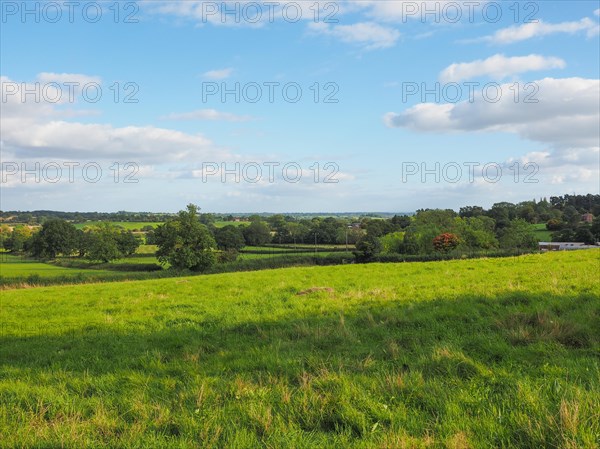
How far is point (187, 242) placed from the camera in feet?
207

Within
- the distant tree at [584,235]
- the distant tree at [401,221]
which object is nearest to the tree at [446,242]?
the distant tree at [584,235]

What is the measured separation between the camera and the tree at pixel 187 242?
203 feet

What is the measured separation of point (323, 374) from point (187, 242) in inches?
2326

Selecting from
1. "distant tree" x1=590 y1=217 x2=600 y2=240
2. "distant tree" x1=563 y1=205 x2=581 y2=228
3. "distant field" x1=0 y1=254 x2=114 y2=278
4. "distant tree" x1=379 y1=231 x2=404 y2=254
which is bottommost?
"distant field" x1=0 y1=254 x2=114 y2=278

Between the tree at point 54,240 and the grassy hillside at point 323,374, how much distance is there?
101 meters

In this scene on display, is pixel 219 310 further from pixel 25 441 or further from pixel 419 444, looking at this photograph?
pixel 419 444

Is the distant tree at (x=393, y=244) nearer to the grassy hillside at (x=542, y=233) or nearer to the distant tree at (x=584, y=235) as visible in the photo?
the grassy hillside at (x=542, y=233)

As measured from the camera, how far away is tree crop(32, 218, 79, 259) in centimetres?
10147

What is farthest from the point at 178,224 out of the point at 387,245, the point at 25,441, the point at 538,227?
the point at 538,227

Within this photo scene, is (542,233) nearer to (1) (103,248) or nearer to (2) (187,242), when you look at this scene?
(2) (187,242)

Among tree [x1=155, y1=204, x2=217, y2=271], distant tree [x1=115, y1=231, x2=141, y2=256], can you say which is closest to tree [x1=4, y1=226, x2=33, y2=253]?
distant tree [x1=115, y1=231, x2=141, y2=256]

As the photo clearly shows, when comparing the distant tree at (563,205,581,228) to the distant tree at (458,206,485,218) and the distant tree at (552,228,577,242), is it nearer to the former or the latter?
the distant tree at (552,228,577,242)

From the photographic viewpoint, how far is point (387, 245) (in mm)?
96062

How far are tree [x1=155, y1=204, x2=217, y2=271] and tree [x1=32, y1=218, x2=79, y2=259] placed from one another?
5205 centimetres
